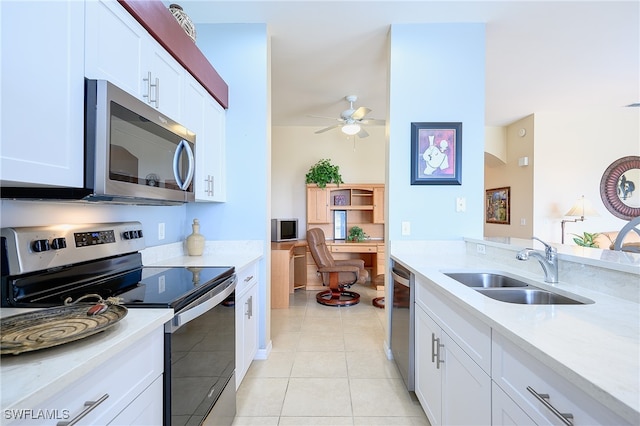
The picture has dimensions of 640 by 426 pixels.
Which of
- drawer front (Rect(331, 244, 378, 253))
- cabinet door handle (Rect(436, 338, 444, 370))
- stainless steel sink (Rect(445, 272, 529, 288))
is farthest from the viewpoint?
drawer front (Rect(331, 244, 378, 253))

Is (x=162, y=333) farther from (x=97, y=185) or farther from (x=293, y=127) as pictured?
(x=293, y=127)

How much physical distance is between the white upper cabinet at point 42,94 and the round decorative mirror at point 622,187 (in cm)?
677

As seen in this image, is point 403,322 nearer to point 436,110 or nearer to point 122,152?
point 436,110

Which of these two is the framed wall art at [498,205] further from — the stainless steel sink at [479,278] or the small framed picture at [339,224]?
the stainless steel sink at [479,278]

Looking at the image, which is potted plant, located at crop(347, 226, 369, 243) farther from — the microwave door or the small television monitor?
the microwave door

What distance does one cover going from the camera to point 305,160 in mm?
5246

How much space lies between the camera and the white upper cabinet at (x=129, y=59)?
1.11 metres

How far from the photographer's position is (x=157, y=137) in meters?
1.41

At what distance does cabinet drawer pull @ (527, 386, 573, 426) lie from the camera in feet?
2.17

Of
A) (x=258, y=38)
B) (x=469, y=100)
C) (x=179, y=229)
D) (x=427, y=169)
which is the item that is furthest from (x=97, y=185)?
(x=469, y=100)

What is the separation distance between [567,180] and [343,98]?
4055mm

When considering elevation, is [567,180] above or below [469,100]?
below

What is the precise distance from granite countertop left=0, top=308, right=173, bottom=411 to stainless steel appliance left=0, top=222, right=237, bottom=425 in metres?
0.26

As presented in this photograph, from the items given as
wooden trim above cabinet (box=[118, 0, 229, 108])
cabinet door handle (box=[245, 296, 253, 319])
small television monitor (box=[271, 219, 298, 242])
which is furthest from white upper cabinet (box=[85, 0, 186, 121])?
small television monitor (box=[271, 219, 298, 242])
